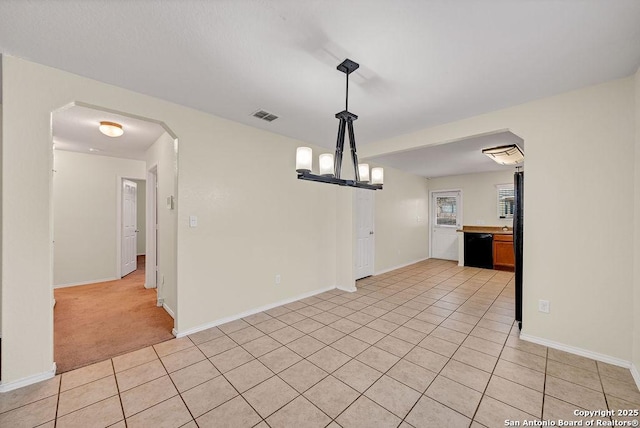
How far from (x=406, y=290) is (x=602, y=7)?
13.2ft

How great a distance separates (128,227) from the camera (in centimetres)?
574

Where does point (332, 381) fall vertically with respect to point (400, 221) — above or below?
below

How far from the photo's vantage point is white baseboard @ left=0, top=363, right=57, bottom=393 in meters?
1.92

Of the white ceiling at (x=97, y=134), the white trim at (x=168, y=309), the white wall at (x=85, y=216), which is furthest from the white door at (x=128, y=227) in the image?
the white trim at (x=168, y=309)

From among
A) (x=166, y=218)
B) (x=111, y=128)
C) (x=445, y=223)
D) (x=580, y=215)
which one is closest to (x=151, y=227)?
(x=166, y=218)

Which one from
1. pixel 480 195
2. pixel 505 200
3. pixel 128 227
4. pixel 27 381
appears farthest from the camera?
pixel 480 195

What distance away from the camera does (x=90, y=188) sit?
501 cm

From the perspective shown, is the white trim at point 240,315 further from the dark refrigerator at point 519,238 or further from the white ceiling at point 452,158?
the dark refrigerator at point 519,238

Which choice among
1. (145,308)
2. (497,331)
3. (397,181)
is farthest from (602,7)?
(145,308)

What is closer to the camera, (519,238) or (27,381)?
(27,381)

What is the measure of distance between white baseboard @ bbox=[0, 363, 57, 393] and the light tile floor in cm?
5

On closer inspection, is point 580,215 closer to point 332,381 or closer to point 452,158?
point 332,381

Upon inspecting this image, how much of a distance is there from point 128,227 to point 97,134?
2.65 metres

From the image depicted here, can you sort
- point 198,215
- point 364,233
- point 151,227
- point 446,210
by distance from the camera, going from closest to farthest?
1. point 198,215
2. point 151,227
3. point 364,233
4. point 446,210
